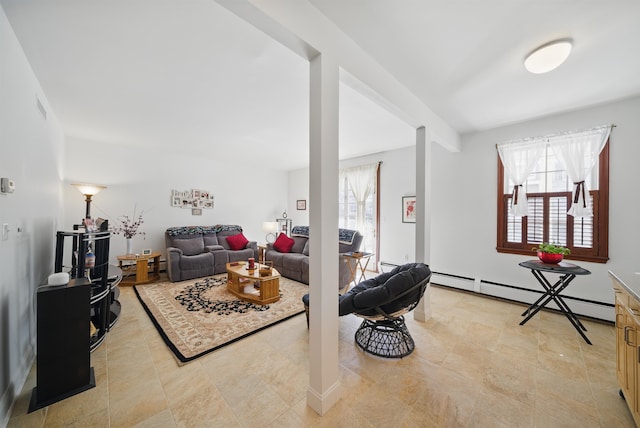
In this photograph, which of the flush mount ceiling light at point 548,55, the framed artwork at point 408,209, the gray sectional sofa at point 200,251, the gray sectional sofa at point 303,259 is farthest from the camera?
the framed artwork at point 408,209

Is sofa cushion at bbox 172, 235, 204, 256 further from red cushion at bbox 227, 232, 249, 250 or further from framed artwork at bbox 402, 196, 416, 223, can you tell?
framed artwork at bbox 402, 196, 416, 223

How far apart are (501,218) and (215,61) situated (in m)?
4.25

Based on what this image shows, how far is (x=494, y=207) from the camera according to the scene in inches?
146

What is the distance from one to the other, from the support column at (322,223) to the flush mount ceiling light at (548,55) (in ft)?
5.38

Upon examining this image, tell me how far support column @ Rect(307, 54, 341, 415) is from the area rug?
125 cm

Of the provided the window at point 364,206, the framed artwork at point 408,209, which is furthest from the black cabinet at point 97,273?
the framed artwork at point 408,209

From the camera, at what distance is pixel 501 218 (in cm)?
365

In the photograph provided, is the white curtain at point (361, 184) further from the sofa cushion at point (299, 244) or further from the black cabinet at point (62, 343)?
the black cabinet at point (62, 343)

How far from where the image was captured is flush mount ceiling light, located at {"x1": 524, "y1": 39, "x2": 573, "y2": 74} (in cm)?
181

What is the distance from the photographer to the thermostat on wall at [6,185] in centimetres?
158

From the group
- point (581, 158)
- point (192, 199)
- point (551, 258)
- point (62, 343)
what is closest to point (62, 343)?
point (62, 343)

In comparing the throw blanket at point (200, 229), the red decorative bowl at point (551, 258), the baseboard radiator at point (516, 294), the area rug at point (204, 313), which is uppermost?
the throw blanket at point (200, 229)

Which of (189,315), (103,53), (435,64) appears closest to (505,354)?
(435,64)

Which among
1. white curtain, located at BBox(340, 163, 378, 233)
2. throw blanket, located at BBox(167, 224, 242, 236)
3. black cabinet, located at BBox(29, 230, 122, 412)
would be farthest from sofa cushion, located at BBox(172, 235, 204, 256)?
white curtain, located at BBox(340, 163, 378, 233)
